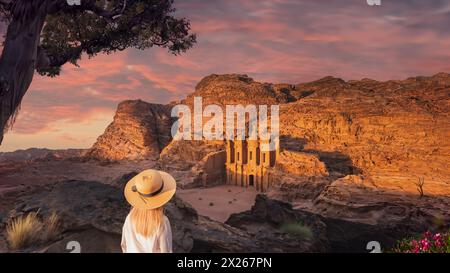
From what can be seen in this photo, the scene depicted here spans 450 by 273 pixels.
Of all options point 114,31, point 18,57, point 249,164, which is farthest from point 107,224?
point 249,164

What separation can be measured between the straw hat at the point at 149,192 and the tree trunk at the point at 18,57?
29.2ft

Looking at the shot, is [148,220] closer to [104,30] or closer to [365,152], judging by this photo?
[104,30]

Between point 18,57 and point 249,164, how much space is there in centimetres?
3254

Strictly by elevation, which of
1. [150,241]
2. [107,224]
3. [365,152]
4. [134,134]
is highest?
[150,241]

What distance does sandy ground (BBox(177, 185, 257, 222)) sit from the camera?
99.5 ft

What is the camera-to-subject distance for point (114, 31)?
1925cm

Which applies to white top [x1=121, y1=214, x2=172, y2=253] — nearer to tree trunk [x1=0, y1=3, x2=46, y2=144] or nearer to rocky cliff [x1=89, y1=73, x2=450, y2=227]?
tree trunk [x1=0, y1=3, x2=46, y2=144]

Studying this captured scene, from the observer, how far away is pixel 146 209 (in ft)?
19.6

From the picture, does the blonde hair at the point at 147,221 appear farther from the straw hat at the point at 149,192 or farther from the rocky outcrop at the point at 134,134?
the rocky outcrop at the point at 134,134

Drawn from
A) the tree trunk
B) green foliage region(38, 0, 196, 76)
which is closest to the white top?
the tree trunk

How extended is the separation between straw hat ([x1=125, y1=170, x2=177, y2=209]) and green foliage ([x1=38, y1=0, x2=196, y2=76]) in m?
14.4

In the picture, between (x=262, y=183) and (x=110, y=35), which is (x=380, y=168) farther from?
(x=110, y=35)

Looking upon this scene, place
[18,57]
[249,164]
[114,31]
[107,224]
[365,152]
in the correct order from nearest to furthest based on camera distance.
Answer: [107,224] < [18,57] < [114,31] < [365,152] < [249,164]

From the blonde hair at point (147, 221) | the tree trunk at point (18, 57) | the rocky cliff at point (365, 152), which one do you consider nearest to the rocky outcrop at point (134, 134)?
the rocky cliff at point (365, 152)
